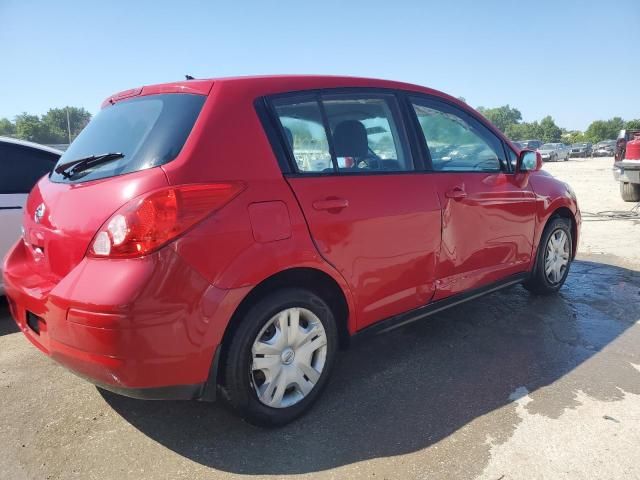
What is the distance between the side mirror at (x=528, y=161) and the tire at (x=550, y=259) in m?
0.59

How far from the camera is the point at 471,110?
3.78 m

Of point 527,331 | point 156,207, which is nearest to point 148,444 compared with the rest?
point 156,207

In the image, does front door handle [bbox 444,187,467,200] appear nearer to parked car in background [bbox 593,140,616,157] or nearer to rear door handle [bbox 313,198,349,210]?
rear door handle [bbox 313,198,349,210]

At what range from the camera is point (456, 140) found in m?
3.56

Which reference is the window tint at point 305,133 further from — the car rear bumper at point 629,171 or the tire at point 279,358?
the car rear bumper at point 629,171

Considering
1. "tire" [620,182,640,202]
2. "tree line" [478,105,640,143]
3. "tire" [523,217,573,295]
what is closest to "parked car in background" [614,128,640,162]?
"tire" [620,182,640,202]

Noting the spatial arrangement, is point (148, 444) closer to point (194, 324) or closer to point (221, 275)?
point (194, 324)

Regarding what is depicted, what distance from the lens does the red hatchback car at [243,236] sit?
2072 mm

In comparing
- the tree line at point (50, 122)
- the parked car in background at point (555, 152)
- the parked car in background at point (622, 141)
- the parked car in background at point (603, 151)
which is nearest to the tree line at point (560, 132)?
the parked car in background at point (603, 151)

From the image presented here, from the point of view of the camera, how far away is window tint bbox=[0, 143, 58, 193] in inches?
166

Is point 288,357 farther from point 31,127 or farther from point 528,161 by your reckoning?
point 31,127

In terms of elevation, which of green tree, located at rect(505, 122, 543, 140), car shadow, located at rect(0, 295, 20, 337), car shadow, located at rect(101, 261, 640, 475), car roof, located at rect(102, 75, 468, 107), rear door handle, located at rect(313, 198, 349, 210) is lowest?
green tree, located at rect(505, 122, 543, 140)

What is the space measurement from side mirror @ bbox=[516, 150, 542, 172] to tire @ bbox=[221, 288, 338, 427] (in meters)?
2.27

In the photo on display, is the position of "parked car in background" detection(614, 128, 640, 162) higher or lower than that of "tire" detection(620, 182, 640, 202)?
higher
